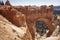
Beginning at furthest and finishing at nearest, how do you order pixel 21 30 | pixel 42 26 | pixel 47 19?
pixel 42 26
pixel 47 19
pixel 21 30

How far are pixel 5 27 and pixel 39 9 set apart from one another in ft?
10.6

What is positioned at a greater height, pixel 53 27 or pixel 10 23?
pixel 10 23

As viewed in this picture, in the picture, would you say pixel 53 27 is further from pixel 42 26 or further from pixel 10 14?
pixel 10 14

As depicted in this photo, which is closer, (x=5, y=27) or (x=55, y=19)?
(x=5, y=27)

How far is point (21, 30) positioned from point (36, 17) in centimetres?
281

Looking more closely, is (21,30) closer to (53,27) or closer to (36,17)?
(36,17)

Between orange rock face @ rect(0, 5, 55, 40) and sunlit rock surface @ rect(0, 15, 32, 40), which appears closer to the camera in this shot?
sunlit rock surface @ rect(0, 15, 32, 40)

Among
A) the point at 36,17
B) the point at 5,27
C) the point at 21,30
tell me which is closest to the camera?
the point at 5,27

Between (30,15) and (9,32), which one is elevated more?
(9,32)

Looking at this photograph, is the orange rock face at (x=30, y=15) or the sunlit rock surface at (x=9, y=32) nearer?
the sunlit rock surface at (x=9, y=32)

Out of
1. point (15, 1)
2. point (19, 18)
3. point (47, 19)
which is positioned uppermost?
point (15, 1)

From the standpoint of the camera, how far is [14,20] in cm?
380

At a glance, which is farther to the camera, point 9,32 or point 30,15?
point 30,15

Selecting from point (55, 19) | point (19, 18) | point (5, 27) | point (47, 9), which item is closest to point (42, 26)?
point (55, 19)
